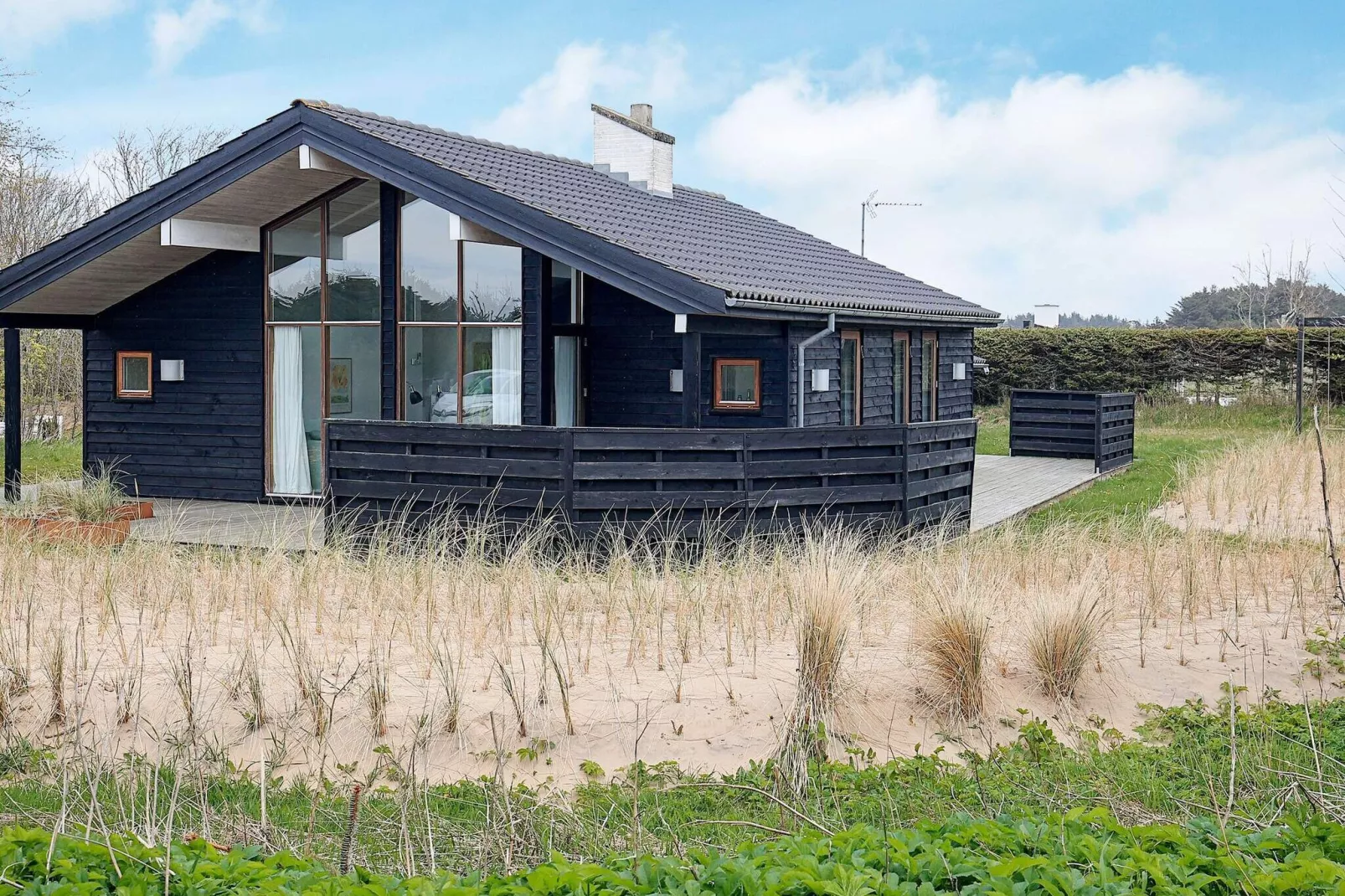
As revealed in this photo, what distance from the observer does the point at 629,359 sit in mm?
14992

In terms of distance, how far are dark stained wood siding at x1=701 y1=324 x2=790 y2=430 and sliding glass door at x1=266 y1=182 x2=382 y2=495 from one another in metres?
3.59

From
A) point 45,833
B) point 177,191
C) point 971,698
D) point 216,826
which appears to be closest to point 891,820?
point 971,698

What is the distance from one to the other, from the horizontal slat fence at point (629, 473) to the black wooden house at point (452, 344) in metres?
0.02

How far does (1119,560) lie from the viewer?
32.7 ft

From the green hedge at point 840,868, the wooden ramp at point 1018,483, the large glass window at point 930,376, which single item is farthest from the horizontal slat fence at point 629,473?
the large glass window at point 930,376

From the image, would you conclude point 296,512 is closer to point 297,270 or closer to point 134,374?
point 297,270

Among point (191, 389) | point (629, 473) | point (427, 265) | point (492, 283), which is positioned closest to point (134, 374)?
point (191, 389)

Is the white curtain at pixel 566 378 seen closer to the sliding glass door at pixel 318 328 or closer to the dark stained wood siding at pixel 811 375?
the sliding glass door at pixel 318 328

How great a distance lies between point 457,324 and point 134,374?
4651mm

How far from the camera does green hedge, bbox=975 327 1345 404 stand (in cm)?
2880

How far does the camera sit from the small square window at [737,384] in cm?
1466

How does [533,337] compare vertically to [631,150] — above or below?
below

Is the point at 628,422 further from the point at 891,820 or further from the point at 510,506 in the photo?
the point at 891,820

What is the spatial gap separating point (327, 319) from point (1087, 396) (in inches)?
475
